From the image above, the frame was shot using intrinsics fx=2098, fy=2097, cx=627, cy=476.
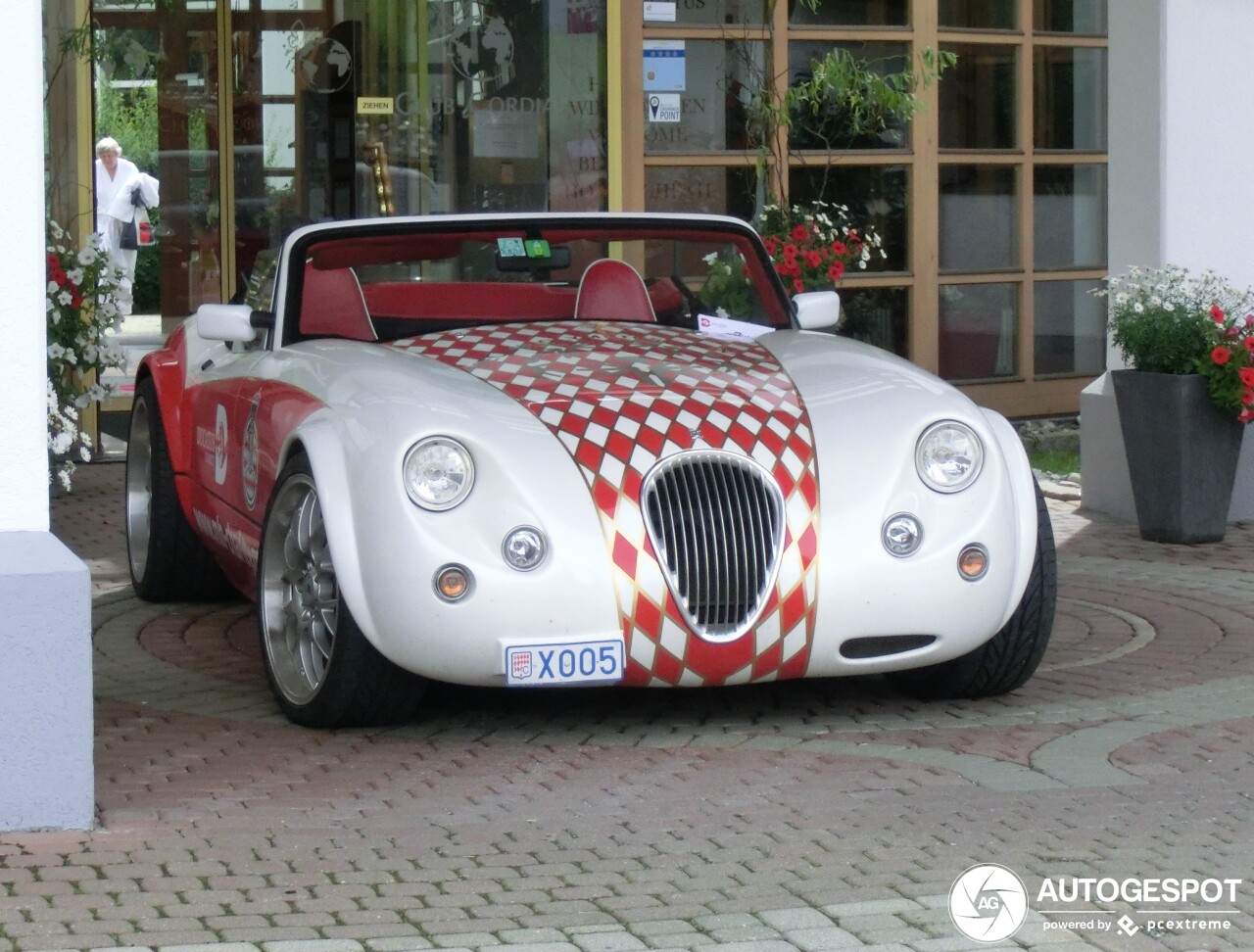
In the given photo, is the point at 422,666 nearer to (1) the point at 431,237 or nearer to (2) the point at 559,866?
(2) the point at 559,866

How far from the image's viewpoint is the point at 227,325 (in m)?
6.45

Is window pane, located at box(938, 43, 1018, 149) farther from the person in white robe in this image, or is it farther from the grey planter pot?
the person in white robe

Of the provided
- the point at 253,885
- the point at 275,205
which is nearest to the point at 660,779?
the point at 253,885

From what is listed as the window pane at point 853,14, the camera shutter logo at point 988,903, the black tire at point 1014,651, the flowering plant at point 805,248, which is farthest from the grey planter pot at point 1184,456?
the camera shutter logo at point 988,903

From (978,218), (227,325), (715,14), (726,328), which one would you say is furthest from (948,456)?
(978,218)

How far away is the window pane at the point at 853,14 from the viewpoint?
40.9 ft

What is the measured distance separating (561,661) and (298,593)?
0.82m

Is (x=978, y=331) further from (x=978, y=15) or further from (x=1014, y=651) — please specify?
(x=1014, y=651)

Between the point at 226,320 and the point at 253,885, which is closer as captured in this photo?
the point at 253,885

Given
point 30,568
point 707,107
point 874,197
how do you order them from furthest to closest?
point 874,197, point 707,107, point 30,568

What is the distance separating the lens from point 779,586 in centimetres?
519

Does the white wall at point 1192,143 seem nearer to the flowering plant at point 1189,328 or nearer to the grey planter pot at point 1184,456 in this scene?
the flowering plant at point 1189,328

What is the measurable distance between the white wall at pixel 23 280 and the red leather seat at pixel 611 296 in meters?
2.31

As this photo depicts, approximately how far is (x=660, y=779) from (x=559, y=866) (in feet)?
2.47
